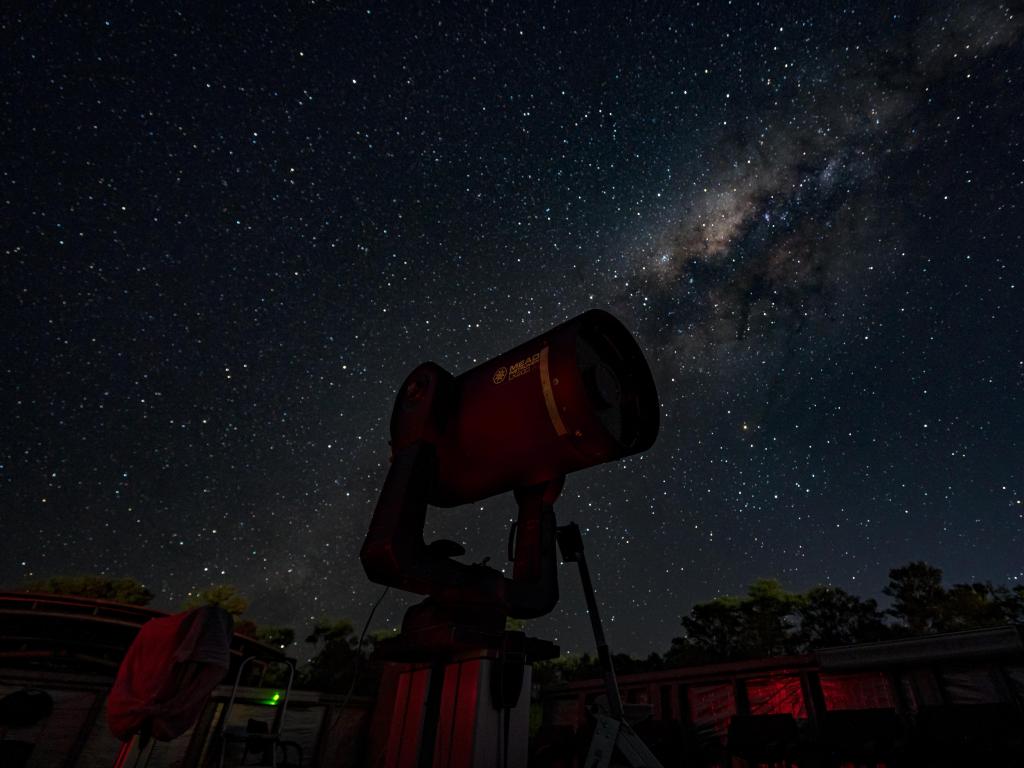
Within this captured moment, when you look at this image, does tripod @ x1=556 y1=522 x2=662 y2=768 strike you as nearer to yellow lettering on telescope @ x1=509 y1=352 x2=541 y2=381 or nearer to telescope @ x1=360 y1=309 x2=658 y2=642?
telescope @ x1=360 y1=309 x2=658 y2=642

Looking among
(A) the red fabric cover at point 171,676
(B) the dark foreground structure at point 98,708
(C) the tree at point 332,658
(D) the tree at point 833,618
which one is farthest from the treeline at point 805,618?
(A) the red fabric cover at point 171,676

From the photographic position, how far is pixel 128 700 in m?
3.56

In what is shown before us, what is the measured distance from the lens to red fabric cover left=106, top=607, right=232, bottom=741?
3486mm

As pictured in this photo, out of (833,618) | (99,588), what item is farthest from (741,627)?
(99,588)

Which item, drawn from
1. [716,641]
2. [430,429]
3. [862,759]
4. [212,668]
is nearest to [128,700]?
[212,668]

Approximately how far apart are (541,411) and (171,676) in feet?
10.9

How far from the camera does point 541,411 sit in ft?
9.48

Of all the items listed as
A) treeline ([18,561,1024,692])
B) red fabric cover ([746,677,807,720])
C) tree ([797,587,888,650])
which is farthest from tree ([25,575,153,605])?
tree ([797,587,888,650])

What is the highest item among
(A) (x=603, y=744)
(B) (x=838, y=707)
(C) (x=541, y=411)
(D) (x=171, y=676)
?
(C) (x=541, y=411)

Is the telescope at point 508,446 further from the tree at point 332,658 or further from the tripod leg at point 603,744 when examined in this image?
the tree at point 332,658

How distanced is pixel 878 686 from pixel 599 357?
999 centimetres

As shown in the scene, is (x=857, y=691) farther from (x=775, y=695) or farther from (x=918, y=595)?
(x=918, y=595)

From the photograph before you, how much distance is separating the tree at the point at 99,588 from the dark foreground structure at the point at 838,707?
78.8 feet

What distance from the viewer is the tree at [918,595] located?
1001 inches
